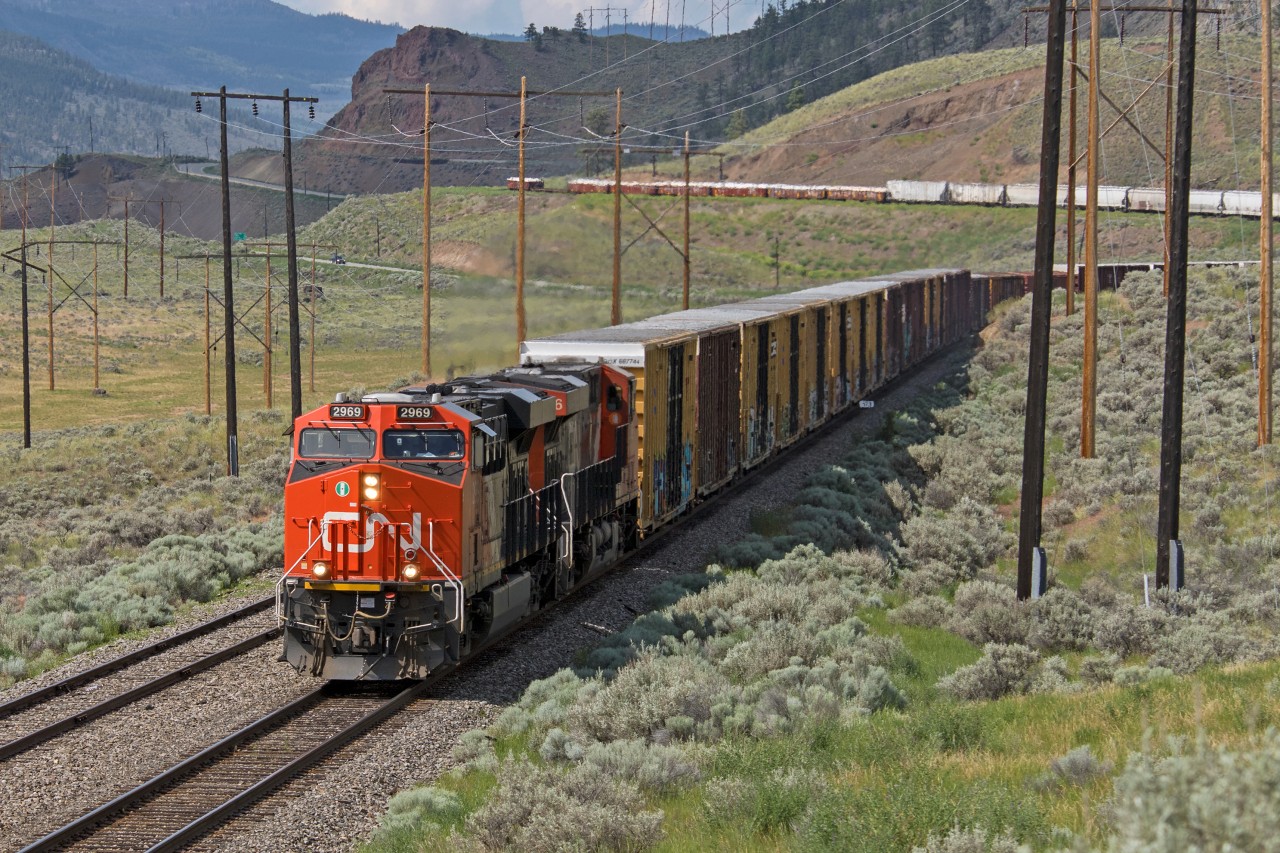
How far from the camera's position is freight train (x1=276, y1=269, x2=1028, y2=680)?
17.7 m

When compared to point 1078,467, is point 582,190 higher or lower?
higher

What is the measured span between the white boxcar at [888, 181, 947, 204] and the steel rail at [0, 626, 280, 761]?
137511 mm

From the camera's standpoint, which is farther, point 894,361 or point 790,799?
point 894,361

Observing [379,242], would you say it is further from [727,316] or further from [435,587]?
[435,587]

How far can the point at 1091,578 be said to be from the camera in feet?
81.3

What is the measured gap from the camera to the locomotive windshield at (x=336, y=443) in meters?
18.0

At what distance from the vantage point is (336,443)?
18094 millimetres

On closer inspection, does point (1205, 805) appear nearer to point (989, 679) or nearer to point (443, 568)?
point (989, 679)

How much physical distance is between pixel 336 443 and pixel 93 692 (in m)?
4.43

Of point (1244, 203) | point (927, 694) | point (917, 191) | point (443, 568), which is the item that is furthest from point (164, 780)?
point (917, 191)

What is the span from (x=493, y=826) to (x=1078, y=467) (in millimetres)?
24733

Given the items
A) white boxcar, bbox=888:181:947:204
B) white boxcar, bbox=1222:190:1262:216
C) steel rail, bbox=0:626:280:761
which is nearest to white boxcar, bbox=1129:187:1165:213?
white boxcar, bbox=1222:190:1262:216

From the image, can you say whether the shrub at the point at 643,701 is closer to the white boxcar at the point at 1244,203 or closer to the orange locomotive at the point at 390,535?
the orange locomotive at the point at 390,535

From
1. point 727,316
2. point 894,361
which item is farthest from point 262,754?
point 894,361
